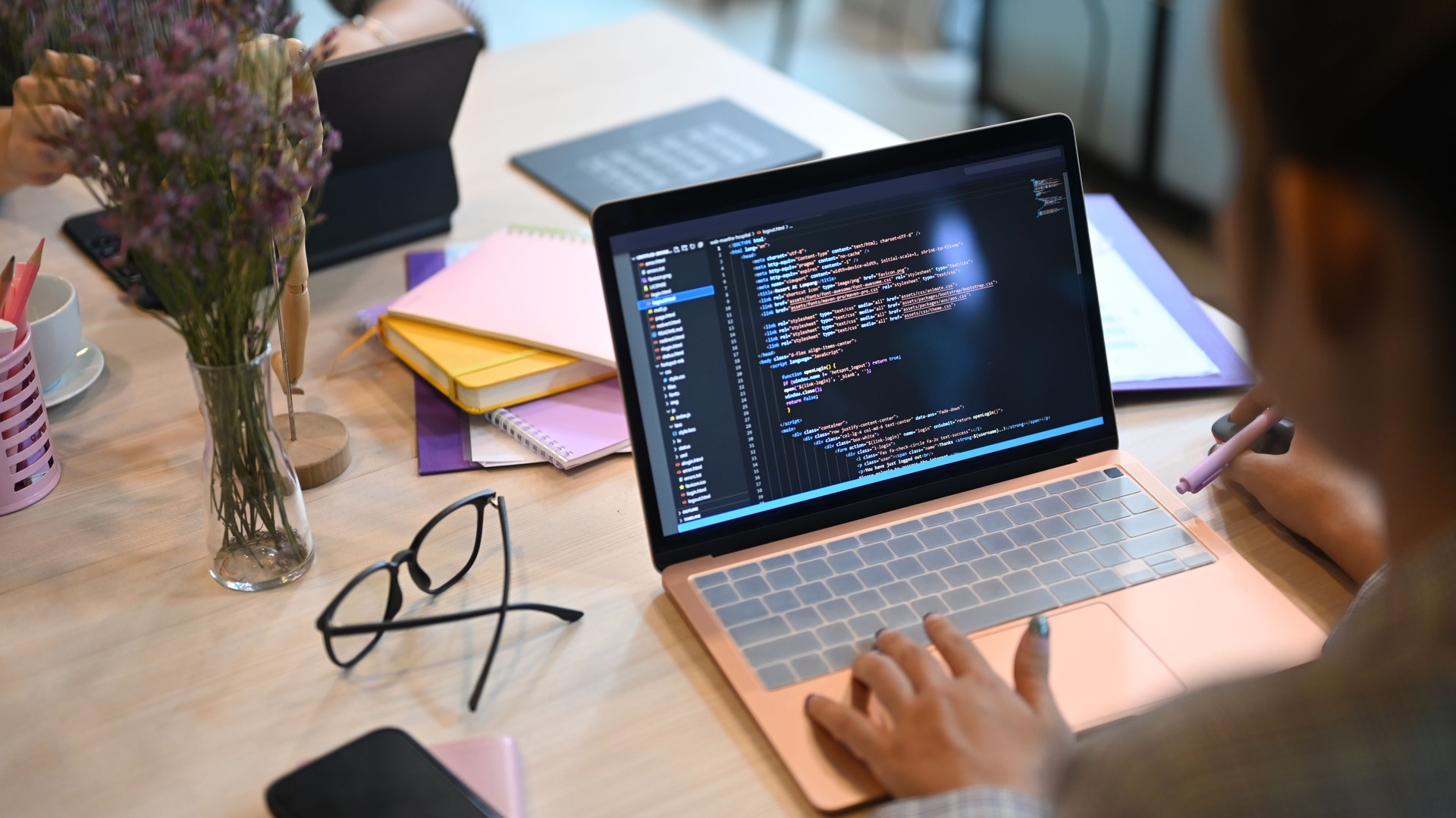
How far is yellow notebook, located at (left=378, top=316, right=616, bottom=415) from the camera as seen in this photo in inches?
41.4

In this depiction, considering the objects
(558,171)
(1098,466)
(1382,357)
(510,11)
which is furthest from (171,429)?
(510,11)

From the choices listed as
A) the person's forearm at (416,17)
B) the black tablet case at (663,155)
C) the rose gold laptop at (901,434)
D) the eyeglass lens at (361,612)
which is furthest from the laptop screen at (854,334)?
the person's forearm at (416,17)

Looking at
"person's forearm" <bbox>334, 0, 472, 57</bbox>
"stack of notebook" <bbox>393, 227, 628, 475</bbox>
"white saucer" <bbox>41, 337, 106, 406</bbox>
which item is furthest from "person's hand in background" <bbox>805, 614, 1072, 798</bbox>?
"person's forearm" <bbox>334, 0, 472, 57</bbox>

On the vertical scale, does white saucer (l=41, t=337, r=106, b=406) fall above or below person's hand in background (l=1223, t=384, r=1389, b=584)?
above

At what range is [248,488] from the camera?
85cm

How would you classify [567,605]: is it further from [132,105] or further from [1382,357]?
[1382,357]

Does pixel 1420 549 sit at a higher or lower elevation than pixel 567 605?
higher

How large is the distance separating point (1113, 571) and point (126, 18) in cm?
76

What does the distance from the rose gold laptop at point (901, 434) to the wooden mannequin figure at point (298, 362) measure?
0.27 metres

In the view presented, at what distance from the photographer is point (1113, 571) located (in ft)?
2.81

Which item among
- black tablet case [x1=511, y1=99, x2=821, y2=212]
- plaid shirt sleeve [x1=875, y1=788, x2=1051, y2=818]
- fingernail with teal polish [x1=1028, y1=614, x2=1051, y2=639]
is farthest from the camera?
black tablet case [x1=511, y1=99, x2=821, y2=212]

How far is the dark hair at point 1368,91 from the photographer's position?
410mm

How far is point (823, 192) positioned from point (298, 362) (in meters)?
0.51

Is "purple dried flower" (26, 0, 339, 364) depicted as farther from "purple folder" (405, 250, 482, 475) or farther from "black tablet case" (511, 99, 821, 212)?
"black tablet case" (511, 99, 821, 212)
